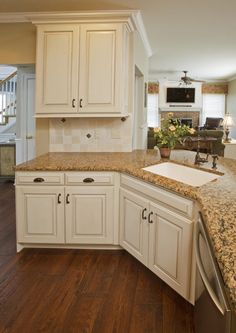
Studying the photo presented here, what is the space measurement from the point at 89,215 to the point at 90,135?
1.17 meters

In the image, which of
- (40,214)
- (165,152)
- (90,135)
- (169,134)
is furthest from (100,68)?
(40,214)

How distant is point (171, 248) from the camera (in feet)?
7.43

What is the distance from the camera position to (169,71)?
903 centimetres

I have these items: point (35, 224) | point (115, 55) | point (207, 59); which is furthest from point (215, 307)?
point (207, 59)

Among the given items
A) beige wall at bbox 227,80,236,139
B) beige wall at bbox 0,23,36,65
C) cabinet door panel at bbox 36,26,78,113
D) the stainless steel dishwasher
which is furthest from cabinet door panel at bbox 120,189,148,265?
beige wall at bbox 227,80,236,139

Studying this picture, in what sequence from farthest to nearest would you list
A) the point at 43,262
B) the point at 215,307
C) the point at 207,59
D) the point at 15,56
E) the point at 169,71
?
the point at 169,71 < the point at 207,59 < the point at 15,56 < the point at 43,262 < the point at 215,307

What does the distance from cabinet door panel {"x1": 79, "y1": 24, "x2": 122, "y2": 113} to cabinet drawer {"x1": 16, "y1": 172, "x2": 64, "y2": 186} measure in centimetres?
86

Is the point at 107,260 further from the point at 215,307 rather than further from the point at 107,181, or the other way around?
the point at 215,307

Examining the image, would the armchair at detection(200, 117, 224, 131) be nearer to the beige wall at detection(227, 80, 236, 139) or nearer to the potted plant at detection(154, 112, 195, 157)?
the beige wall at detection(227, 80, 236, 139)

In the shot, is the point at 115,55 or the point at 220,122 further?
the point at 220,122

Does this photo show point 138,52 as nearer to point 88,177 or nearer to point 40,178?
point 88,177

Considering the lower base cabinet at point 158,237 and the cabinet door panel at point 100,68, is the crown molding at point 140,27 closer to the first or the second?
the cabinet door panel at point 100,68

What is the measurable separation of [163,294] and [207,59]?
5.84 metres

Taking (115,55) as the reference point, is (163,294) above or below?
below
